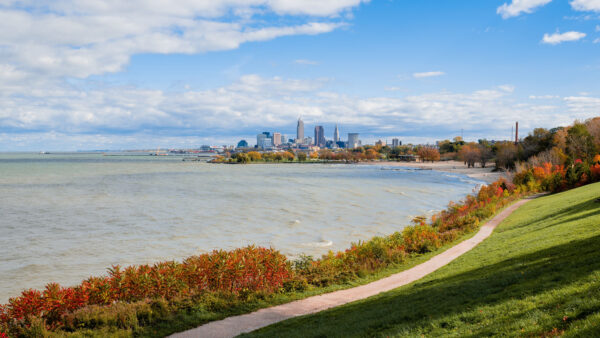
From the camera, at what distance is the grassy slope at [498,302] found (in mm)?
7086

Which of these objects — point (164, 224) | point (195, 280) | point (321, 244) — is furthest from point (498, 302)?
point (164, 224)

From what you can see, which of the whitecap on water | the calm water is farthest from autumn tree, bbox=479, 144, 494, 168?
the whitecap on water

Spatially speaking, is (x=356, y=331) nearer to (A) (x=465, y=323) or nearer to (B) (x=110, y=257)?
(A) (x=465, y=323)

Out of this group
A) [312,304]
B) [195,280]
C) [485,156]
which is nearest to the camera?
[312,304]

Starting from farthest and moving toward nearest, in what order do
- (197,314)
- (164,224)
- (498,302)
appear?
1. (164,224)
2. (197,314)
3. (498,302)

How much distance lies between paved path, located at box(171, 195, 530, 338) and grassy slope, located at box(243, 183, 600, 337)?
89 cm

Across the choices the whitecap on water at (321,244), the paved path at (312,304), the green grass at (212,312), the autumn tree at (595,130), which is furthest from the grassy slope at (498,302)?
the autumn tree at (595,130)

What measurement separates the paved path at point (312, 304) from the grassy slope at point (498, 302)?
0.89m

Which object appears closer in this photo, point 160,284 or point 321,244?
point 160,284

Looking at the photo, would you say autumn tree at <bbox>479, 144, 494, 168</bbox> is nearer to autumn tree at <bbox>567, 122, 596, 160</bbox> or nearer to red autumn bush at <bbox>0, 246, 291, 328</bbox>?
autumn tree at <bbox>567, 122, 596, 160</bbox>

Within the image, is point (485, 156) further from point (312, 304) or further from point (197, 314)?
point (197, 314)

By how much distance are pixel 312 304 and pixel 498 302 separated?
22.4 ft

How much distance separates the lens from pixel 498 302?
8.70m

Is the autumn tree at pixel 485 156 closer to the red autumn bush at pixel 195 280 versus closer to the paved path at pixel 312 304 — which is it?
the paved path at pixel 312 304
